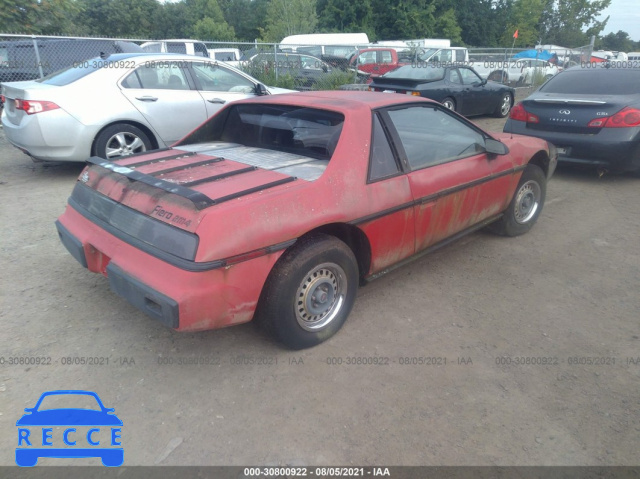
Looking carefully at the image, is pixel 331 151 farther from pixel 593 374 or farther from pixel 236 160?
pixel 593 374

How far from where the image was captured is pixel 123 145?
6.22 metres

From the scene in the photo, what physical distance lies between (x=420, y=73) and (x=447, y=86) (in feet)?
2.31

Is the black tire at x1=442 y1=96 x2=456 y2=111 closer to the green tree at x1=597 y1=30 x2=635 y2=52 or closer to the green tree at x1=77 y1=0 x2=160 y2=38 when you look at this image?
the green tree at x1=77 y1=0 x2=160 y2=38

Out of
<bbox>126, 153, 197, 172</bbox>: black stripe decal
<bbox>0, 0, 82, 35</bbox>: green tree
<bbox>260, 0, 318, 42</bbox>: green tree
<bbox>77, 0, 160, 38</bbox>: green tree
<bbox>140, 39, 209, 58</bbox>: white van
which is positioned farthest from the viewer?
<bbox>77, 0, 160, 38</bbox>: green tree

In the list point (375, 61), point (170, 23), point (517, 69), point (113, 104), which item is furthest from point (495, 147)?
point (170, 23)

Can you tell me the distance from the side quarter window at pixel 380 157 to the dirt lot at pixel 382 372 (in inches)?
40.0

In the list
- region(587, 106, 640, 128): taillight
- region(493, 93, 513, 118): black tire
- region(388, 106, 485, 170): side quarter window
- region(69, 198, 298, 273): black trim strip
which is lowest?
region(493, 93, 513, 118): black tire

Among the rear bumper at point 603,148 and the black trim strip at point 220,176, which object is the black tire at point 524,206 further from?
the black trim strip at point 220,176

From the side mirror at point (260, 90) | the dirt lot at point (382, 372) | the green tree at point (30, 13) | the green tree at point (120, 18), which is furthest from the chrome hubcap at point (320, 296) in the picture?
the green tree at point (120, 18)

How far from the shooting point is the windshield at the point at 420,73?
35.9ft

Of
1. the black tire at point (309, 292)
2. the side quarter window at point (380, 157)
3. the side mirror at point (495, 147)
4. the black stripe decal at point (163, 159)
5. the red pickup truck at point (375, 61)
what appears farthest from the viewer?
the red pickup truck at point (375, 61)

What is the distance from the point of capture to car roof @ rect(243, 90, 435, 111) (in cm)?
340

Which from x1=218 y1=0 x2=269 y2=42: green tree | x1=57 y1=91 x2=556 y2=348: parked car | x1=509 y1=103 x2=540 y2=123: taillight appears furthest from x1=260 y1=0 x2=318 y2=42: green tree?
x1=57 y1=91 x2=556 y2=348: parked car

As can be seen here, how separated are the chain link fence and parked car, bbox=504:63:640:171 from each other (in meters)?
2.72
